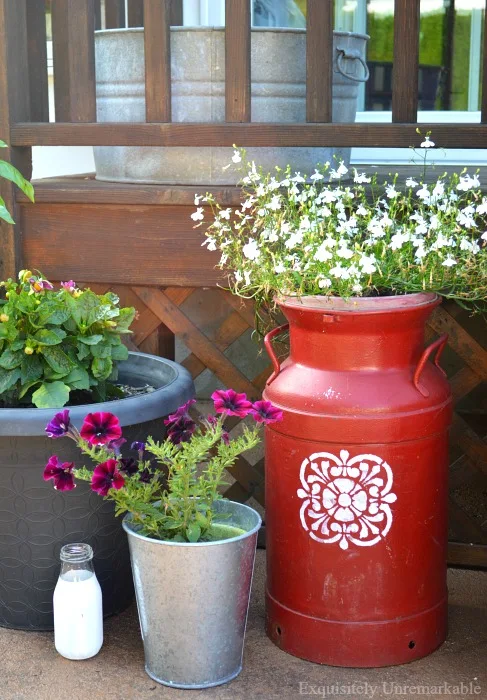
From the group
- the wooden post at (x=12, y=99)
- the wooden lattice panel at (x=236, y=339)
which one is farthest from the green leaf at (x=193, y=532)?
the wooden post at (x=12, y=99)

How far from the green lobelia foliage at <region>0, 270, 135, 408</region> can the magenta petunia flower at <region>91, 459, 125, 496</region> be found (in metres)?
0.35

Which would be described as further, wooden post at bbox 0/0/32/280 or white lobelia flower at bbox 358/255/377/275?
wooden post at bbox 0/0/32/280

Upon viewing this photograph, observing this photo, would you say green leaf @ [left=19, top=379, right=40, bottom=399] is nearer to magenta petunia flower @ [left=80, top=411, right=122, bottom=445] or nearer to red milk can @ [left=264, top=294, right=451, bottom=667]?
magenta petunia flower @ [left=80, top=411, right=122, bottom=445]

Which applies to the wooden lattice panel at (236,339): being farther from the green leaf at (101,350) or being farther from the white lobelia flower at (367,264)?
the white lobelia flower at (367,264)

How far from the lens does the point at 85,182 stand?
3.29 m

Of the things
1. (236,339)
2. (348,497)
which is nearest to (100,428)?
(348,497)

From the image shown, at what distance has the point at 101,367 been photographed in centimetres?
254

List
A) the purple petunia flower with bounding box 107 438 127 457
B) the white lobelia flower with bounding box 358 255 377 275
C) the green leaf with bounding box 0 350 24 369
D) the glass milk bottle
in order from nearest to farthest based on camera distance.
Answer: the white lobelia flower with bounding box 358 255 377 275 → the purple petunia flower with bounding box 107 438 127 457 → the glass milk bottle → the green leaf with bounding box 0 350 24 369

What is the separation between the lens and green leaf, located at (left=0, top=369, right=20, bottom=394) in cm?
247

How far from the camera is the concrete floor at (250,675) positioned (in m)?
2.25

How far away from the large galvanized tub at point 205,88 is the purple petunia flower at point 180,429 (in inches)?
38.3

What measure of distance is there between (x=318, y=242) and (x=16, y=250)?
1196 millimetres

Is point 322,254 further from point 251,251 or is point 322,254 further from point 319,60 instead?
point 319,60

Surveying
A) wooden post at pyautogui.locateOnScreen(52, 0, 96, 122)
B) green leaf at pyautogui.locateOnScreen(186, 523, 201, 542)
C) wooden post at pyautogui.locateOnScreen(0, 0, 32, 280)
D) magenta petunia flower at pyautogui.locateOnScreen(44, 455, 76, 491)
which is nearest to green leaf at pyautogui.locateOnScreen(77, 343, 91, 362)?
magenta petunia flower at pyautogui.locateOnScreen(44, 455, 76, 491)
